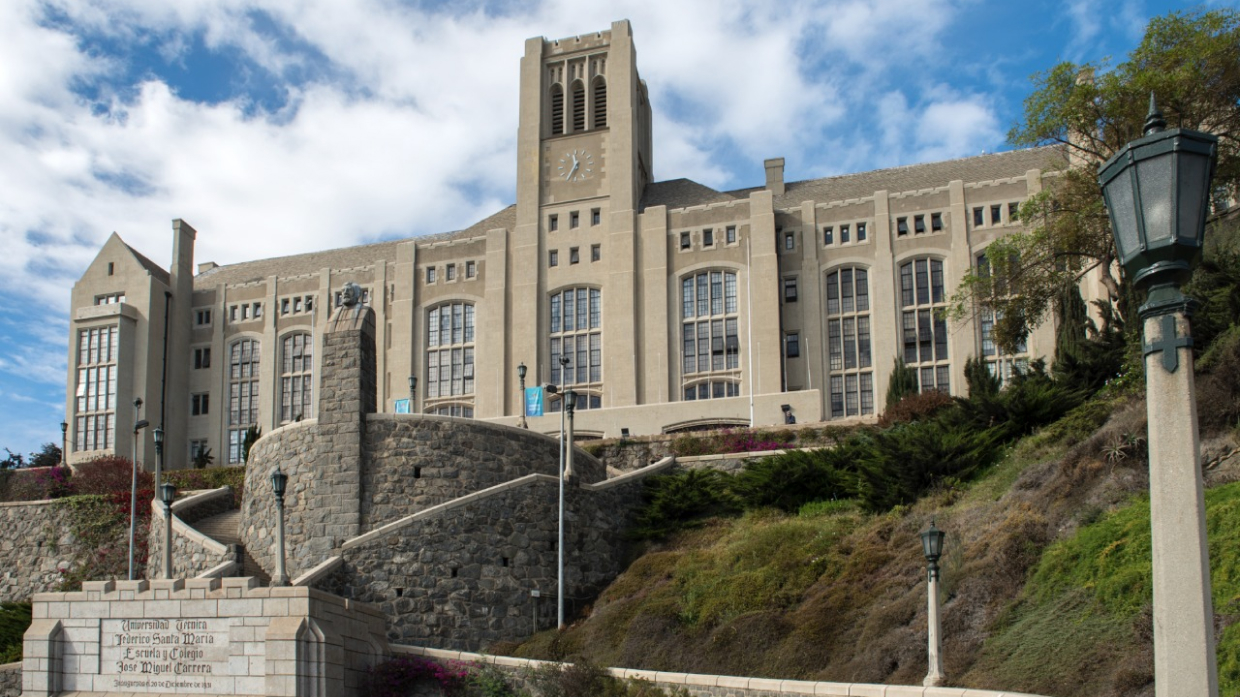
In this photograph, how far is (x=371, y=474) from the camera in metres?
32.4

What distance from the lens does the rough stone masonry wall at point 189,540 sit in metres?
33.3

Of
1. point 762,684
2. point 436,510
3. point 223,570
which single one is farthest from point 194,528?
point 762,684

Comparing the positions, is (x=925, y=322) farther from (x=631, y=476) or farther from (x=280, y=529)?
(x=280, y=529)

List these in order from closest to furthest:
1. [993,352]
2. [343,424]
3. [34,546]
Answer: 1. [343,424]
2. [34,546]
3. [993,352]

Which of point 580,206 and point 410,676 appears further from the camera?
point 580,206

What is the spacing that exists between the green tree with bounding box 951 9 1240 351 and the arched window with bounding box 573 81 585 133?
94.9 feet

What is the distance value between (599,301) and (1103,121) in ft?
90.6

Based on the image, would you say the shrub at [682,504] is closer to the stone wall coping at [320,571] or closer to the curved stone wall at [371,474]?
the curved stone wall at [371,474]

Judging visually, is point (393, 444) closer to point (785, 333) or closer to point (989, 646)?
point (989, 646)

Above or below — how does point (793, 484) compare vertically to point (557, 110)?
below

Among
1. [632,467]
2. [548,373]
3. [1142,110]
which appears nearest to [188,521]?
[632,467]

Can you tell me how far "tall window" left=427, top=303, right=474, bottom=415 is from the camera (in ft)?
201

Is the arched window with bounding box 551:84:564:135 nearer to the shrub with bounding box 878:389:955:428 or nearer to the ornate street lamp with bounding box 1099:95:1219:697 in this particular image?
Result: the shrub with bounding box 878:389:955:428

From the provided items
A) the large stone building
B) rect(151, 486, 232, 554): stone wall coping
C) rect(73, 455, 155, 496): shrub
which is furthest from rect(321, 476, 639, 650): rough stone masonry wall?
the large stone building
